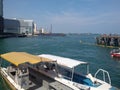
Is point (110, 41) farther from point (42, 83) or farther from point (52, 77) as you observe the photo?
point (52, 77)

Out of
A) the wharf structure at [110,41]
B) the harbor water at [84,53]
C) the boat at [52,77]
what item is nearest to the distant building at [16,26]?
the harbor water at [84,53]

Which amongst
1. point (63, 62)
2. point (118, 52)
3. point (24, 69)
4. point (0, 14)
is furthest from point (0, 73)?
point (0, 14)

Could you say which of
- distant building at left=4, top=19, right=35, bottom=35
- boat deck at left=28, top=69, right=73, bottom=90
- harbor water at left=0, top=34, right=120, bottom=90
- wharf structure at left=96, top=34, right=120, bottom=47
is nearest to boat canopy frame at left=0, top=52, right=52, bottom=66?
boat deck at left=28, top=69, right=73, bottom=90

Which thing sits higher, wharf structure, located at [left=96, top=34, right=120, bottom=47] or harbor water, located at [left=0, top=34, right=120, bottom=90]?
wharf structure, located at [left=96, top=34, right=120, bottom=47]

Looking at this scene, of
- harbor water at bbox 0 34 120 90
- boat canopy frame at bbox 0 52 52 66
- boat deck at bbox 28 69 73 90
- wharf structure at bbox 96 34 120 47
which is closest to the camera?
boat deck at bbox 28 69 73 90

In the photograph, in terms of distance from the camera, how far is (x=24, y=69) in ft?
50.5

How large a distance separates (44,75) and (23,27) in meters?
185

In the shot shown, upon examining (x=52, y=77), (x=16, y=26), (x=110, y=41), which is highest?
(x=16, y=26)

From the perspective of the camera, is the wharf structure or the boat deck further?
the wharf structure

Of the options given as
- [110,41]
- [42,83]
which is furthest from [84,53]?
[42,83]

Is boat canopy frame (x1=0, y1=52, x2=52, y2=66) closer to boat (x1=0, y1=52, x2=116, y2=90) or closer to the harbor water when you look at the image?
boat (x1=0, y1=52, x2=116, y2=90)

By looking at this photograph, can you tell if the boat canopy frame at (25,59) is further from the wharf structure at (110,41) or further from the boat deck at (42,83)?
the wharf structure at (110,41)

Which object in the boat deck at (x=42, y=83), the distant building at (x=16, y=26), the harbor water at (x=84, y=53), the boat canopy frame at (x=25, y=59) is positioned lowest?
the harbor water at (x=84, y=53)

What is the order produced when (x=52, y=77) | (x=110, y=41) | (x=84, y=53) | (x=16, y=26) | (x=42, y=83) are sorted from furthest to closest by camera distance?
(x=16, y=26) < (x=110, y=41) < (x=84, y=53) < (x=42, y=83) < (x=52, y=77)
